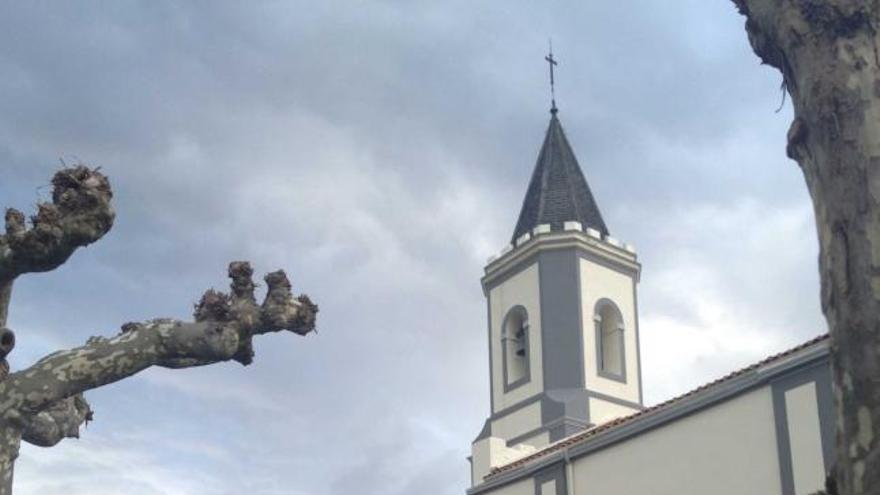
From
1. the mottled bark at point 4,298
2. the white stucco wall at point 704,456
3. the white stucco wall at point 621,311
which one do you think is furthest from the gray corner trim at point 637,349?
the mottled bark at point 4,298

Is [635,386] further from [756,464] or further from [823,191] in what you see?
[823,191]

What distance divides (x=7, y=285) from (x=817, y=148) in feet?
19.2

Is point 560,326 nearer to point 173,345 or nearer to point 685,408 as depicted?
point 685,408

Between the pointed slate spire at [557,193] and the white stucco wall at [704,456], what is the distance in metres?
14.1

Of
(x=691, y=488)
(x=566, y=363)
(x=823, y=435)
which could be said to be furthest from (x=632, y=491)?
(x=566, y=363)

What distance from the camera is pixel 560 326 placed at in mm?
31219

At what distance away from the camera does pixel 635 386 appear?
105ft

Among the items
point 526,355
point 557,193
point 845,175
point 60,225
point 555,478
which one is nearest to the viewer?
point 845,175

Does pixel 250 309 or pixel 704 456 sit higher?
pixel 704 456

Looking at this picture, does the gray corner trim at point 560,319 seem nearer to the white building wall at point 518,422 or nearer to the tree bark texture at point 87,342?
the white building wall at point 518,422

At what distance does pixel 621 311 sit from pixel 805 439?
16180 mm

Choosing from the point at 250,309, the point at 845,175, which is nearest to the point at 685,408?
the point at 250,309

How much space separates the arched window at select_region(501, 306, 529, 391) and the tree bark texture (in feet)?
75.8

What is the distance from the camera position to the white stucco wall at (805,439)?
16188mm
